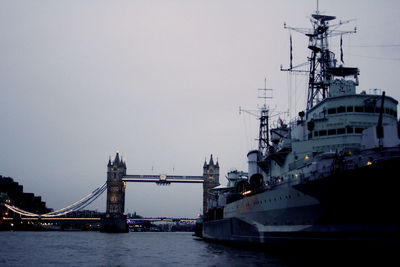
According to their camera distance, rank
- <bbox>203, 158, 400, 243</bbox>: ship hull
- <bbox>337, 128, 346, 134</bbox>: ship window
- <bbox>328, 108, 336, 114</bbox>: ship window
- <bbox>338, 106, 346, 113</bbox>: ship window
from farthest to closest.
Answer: <bbox>328, 108, 336, 114</bbox>: ship window
<bbox>338, 106, 346, 113</bbox>: ship window
<bbox>337, 128, 346, 134</bbox>: ship window
<bbox>203, 158, 400, 243</bbox>: ship hull

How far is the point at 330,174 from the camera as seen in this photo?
64.5ft

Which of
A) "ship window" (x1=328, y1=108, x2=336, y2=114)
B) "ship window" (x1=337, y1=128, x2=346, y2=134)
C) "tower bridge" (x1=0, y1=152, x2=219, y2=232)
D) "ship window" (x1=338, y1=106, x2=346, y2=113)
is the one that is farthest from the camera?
"tower bridge" (x1=0, y1=152, x2=219, y2=232)

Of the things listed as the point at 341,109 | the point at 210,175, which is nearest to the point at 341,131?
the point at 341,109

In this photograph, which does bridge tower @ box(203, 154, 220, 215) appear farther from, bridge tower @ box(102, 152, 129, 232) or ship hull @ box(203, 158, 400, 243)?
ship hull @ box(203, 158, 400, 243)

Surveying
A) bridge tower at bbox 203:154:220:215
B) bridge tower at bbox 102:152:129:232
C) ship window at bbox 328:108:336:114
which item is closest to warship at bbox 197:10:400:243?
ship window at bbox 328:108:336:114

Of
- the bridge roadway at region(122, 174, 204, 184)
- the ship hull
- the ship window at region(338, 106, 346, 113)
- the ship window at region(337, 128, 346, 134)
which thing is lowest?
the ship hull

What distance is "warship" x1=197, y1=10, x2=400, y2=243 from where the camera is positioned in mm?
17453

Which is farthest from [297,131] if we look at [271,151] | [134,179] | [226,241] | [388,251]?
[134,179]

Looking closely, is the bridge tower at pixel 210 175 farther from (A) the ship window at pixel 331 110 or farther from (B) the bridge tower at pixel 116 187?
(A) the ship window at pixel 331 110

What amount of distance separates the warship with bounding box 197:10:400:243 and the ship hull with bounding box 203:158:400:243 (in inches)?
1.4

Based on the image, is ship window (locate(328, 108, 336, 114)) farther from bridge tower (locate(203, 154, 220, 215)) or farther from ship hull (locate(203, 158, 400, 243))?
bridge tower (locate(203, 154, 220, 215))

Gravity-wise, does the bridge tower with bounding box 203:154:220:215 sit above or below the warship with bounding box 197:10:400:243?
above

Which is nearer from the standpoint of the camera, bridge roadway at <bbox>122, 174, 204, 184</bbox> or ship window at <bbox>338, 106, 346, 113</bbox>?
ship window at <bbox>338, 106, 346, 113</bbox>

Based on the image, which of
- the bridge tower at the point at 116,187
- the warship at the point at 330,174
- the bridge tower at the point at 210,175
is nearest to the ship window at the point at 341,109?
the warship at the point at 330,174
